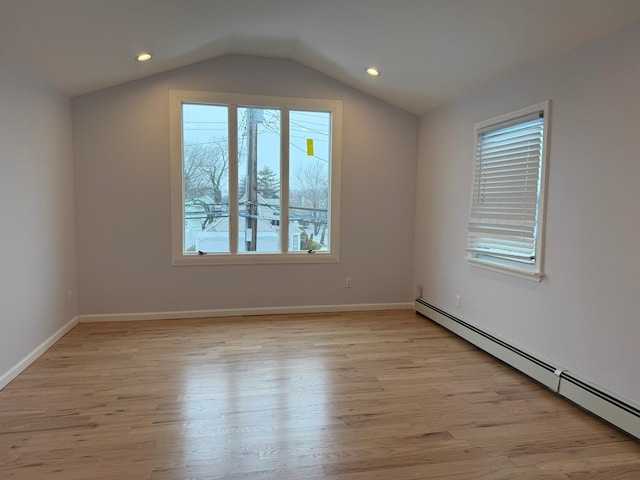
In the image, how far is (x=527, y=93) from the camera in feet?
10.7

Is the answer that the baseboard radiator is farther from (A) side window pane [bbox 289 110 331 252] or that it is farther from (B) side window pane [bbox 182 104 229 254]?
(B) side window pane [bbox 182 104 229 254]

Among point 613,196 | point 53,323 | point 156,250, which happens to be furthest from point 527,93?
point 53,323

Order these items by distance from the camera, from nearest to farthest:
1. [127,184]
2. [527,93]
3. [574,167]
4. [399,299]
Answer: [574,167] → [527,93] → [127,184] → [399,299]

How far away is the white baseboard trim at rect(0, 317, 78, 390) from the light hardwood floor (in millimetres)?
63

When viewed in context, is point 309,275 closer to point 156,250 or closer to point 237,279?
point 237,279

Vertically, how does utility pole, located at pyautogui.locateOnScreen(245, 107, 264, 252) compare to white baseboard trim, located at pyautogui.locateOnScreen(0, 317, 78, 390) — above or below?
above

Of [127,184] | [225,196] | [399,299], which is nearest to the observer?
[127,184]

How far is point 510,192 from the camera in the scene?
347 centimetres

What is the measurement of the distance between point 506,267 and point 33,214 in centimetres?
392

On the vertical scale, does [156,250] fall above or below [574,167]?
below

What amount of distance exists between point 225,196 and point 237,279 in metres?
0.95

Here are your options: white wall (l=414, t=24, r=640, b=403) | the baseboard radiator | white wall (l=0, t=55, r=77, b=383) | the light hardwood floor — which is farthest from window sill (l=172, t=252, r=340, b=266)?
white wall (l=414, t=24, r=640, b=403)

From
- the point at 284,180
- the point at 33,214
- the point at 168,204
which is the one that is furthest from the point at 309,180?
the point at 33,214

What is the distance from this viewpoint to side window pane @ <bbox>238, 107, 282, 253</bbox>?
4754 millimetres
